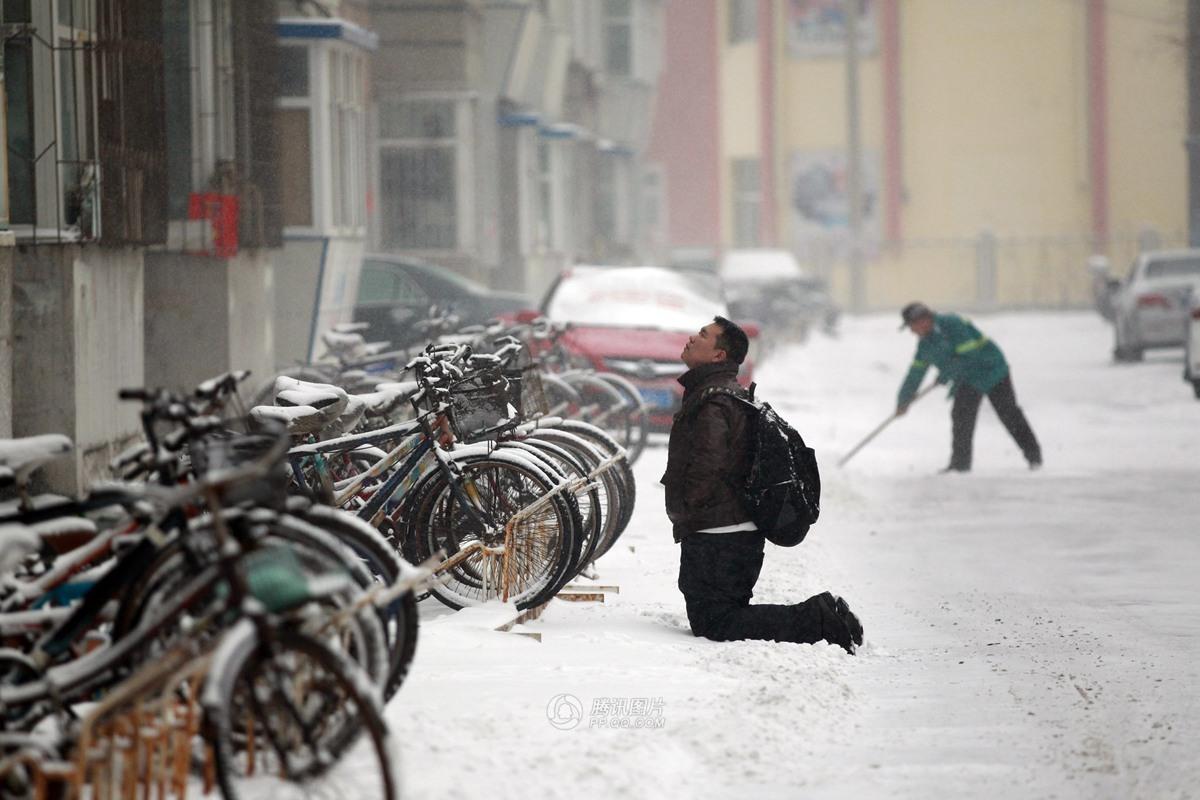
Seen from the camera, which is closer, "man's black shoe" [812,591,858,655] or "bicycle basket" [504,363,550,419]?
"man's black shoe" [812,591,858,655]

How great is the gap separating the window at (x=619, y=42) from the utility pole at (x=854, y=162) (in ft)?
27.9

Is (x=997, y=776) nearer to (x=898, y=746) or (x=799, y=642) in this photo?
(x=898, y=746)

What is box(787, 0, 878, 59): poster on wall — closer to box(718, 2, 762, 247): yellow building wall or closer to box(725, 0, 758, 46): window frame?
box(725, 0, 758, 46): window frame

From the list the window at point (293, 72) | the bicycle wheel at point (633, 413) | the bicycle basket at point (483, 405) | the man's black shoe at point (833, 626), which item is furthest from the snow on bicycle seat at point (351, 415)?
the window at point (293, 72)

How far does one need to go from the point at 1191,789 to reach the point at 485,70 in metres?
23.1

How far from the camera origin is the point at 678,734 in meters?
6.72

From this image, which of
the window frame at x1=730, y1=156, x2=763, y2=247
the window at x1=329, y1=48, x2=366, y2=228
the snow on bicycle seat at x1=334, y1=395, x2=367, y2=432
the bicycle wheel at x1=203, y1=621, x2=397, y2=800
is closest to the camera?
the bicycle wheel at x1=203, y1=621, x2=397, y2=800

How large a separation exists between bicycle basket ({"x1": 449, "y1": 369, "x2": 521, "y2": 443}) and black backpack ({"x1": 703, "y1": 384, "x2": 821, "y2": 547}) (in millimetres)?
1091

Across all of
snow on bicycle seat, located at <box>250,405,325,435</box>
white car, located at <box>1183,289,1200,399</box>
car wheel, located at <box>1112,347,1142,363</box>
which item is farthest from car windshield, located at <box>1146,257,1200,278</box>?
snow on bicycle seat, located at <box>250,405,325,435</box>

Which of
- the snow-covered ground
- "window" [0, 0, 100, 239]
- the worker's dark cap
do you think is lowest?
the snow-covered ground

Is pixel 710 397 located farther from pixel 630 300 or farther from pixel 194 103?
pixel 630 300

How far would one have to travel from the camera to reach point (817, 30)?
5297cm

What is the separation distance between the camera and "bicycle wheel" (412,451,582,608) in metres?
8.74

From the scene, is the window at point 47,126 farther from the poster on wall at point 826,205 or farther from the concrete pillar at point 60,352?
the poster on wall at point 826,205
